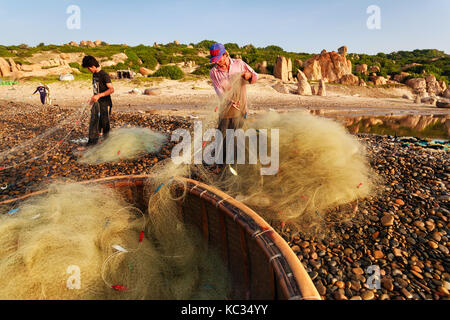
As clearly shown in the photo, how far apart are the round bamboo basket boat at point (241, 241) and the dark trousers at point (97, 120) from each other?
10.7 feet

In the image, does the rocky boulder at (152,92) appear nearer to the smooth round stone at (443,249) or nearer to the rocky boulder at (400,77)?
the smooth round stone at (443,249)

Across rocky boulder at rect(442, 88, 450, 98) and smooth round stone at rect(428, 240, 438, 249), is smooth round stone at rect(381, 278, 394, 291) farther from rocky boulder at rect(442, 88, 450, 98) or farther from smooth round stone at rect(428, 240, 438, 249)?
rocky boulder at rect(442, 88, 450, 98)

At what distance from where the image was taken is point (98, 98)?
535 centimetres

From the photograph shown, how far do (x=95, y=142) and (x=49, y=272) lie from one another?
4.41 m

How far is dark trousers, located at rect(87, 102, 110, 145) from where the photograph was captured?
5.56 meters

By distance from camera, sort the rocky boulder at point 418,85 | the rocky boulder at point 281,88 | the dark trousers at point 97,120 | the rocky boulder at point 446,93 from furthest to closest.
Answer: the rocky boulder at point 418,85 < the rocky boulder at point 446,93 < the rocky boulder at point 281,88 < the dark trousers at point 97,120

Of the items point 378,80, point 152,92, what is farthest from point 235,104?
point 378,80

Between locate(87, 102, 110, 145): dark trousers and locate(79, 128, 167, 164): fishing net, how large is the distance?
25cm

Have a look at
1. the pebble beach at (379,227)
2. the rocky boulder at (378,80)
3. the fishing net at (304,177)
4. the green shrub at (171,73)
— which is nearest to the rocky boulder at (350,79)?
the rocky boulder at (378,80)

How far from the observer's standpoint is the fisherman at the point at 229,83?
3598mm

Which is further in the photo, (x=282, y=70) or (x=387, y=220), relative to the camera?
(x=282, y=70)

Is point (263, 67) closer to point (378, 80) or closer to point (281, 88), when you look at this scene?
point (281, 88)

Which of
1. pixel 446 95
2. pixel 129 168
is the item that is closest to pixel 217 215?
pixel 129 168

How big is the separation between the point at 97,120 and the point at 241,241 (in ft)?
16.1
